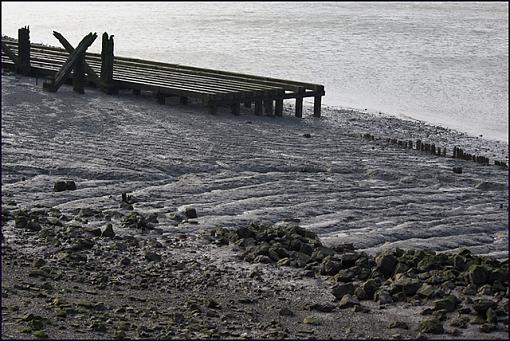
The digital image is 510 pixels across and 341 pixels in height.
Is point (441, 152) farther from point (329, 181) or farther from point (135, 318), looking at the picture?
point (135, 318)

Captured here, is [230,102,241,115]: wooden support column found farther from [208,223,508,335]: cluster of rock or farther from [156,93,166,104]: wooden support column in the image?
[208,223,508,335]: cluster of rock

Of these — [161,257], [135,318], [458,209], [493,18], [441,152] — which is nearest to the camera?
[135,318]

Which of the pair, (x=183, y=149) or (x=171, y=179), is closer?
(x=171, y=179)

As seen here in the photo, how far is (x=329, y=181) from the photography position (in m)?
13.6

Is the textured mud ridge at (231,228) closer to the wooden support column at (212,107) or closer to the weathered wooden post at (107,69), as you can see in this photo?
the wooden support column at (212,107)

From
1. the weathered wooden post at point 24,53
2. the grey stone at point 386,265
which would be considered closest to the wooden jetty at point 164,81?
the weathered wooden post at point 24,53

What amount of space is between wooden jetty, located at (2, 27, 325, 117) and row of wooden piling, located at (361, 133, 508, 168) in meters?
2.33

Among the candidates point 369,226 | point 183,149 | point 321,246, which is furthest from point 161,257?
point 183,149

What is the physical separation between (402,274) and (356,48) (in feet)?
103

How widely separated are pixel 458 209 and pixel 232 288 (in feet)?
15.3

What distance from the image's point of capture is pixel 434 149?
1642 cm

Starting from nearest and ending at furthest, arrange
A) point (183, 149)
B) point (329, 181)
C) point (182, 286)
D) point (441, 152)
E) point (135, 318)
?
point (135, 318), point (182, 286), point (329, 181), point (183, 149), point (441, 152)

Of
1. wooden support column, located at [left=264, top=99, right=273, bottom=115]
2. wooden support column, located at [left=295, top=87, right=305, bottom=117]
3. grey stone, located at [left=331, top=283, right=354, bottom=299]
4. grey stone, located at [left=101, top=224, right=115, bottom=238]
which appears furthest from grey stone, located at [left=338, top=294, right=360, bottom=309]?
wooden support column, located at [left=295, top=87, right=305, bottom=117]

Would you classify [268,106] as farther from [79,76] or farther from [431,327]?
[431,327]
